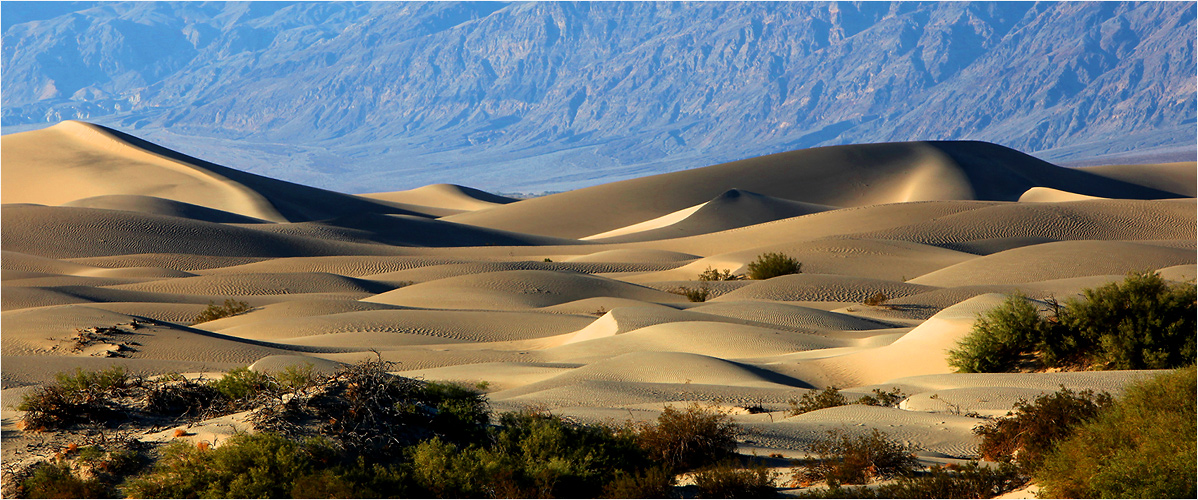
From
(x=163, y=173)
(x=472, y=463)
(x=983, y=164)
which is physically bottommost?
(x=472, y=463)

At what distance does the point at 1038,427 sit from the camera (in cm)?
882

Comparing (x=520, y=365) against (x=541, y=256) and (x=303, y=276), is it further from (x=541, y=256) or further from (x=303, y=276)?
(x=541, y=256)

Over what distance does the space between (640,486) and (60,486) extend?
4.08 m

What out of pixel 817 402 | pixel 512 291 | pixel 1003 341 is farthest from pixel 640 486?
pixel 512 291

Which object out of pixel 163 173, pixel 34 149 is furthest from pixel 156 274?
pixel 34 149

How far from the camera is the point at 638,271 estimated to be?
119 feet

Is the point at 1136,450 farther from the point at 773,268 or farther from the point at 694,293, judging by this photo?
the point at 773,268

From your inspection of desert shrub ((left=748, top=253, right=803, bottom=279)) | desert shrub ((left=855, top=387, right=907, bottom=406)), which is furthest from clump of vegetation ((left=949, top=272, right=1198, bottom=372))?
desert shrub ((left=748, top=253, right=803, bottom=279))

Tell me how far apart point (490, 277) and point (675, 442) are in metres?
19.6

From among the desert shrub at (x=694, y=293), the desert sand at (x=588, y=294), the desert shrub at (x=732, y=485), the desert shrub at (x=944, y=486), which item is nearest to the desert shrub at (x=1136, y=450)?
the desert shrub at (x=944, y=486)

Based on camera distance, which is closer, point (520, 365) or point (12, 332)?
point (520, 365)

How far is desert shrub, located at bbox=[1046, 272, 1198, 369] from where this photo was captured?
13664mm

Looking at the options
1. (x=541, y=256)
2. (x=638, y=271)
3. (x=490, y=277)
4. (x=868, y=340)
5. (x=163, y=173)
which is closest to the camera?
(x=868, y=340)

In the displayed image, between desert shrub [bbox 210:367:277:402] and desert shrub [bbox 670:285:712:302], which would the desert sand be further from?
desert shrub [bbox 210:367:277:402]
